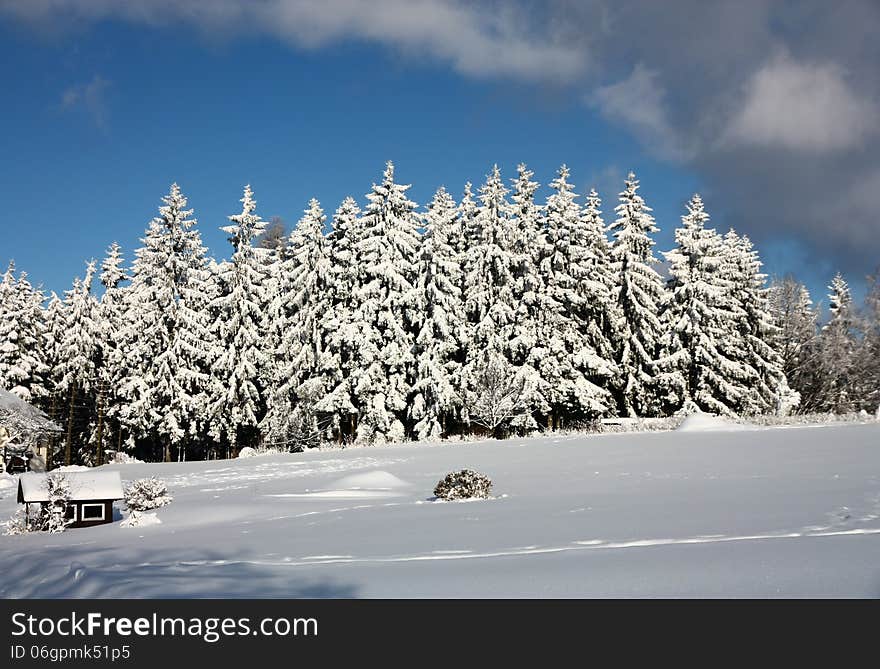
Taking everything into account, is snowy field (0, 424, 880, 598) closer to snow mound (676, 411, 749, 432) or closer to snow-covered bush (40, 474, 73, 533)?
snow-covered bush (40, 474, 73, 533)

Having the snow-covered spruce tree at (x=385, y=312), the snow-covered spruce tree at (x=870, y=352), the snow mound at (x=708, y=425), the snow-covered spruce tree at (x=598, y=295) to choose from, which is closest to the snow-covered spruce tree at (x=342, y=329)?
the snow-covered spruce tree at (x=385, y=312)

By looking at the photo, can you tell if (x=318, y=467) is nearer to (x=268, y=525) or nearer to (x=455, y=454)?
(x=455, y=454)

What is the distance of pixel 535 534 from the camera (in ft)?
A: 39.6

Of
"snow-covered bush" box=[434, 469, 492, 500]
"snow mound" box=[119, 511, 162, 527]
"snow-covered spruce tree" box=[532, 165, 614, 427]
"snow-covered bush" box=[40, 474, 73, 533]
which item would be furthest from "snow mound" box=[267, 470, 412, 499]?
"snow-covered spruce tree" box=[532, 165, 614, 427]

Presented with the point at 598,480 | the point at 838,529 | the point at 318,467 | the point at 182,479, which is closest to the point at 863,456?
the point at 598,480

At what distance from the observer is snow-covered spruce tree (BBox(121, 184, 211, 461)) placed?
44.2m

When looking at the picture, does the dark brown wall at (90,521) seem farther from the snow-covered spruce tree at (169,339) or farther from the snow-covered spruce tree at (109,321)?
the snow-covered spruce tree at (109,321)

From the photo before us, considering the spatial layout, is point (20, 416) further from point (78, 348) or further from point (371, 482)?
point (371, 482)

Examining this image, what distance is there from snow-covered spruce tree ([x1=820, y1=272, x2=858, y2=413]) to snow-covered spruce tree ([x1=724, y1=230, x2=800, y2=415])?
4.10 m

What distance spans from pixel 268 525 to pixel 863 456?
15931mm

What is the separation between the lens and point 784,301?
56.0 m

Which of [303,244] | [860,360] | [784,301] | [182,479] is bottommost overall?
[182,479]

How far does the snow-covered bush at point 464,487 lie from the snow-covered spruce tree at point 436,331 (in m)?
19.4

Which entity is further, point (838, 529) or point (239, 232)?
point (239, 232)
